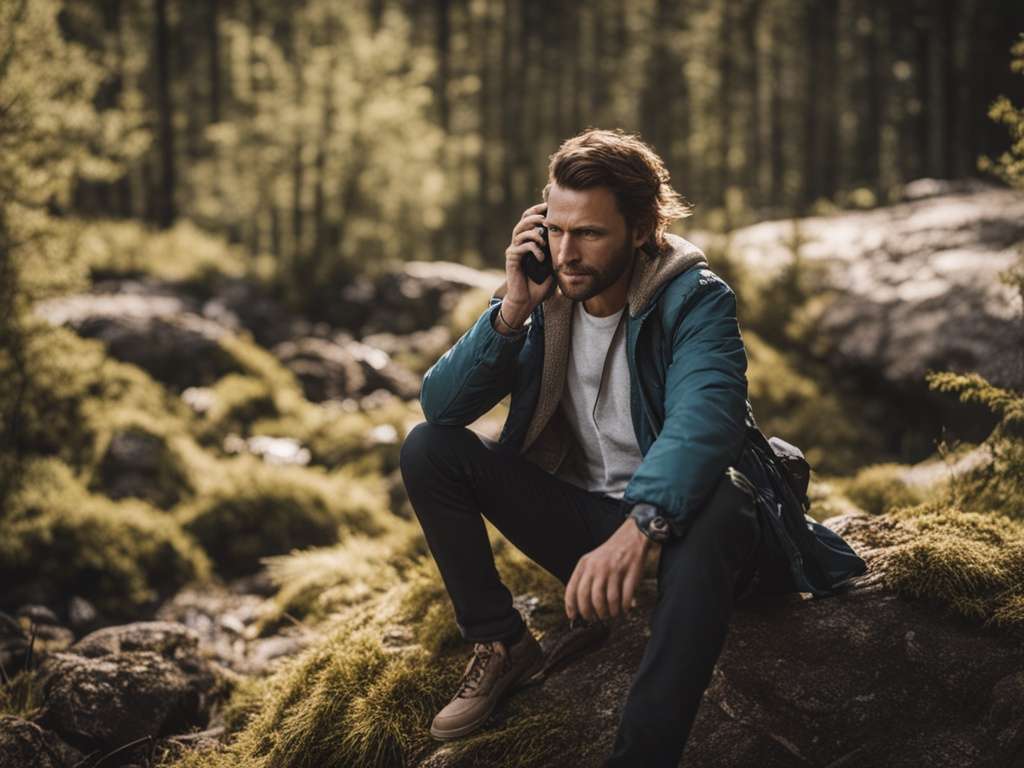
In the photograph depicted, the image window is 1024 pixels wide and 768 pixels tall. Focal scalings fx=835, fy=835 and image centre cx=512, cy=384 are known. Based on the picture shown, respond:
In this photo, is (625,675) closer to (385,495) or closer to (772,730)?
(772,730)

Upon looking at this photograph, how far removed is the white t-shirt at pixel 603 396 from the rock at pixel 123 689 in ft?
8.91

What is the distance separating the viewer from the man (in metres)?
3.25

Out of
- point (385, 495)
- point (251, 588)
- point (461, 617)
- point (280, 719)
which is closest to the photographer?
point (461, 617)

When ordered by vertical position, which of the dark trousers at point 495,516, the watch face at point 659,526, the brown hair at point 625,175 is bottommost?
the dark trousers at point 495,516

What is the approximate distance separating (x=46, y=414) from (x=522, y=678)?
249 inches

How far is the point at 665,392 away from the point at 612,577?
92 centimetres

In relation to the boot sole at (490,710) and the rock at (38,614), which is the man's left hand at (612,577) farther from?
the rock at (38,614)

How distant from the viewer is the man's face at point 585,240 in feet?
11.4

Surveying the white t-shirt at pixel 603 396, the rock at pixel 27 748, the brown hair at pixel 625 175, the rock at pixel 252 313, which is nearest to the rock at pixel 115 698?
the rock at pixel 27 748

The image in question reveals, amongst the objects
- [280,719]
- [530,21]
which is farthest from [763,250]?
[530,21]

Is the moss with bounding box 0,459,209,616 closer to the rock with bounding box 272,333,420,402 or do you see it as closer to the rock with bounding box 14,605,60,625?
the rock with bounding box 14,605,60,625

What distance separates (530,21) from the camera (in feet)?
96.8

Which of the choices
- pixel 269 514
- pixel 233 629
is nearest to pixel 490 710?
pixel 233 629

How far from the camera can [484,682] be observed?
11.4 feet
